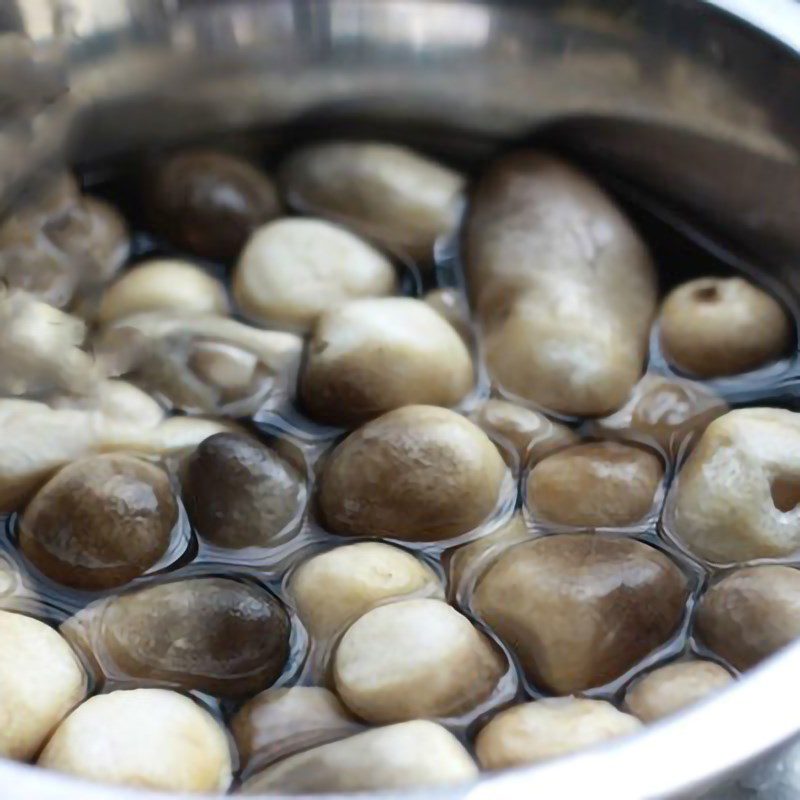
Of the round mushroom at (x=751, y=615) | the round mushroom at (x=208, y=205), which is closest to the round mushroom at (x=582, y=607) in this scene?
the round mushroom at (x=751, y=615)

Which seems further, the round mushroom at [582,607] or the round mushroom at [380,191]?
the round mushroom at [380,191]

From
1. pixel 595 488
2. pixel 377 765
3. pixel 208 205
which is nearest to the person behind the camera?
pixel 377 765

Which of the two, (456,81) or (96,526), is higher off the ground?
(456,81)

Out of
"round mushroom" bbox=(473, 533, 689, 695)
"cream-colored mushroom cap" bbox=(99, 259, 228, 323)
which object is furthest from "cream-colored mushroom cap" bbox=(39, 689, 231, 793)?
"cream-colored mushroom cap" bbox=(99, 259, 228, 323)

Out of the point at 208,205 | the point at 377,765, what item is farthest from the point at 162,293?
the point at 377,765

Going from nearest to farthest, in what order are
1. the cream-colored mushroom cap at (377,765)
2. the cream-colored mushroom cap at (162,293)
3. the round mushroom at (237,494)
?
the cream-colored mushroom cap at (377,765) → the round mushroom at (237,494) → the cream-colored mushroom cap at (162,293)

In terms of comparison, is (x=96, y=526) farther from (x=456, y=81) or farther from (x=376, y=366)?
(x=456, y=81)

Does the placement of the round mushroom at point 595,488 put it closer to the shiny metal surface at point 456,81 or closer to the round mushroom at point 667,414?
the round mushroom at point 667,414

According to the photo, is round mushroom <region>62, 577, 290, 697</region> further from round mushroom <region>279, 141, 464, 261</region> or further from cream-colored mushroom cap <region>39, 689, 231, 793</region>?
round mushroom <region>279, 141, 464, 261</region>
